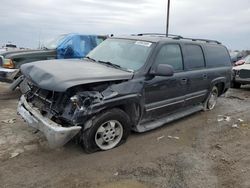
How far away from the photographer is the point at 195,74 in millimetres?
6062

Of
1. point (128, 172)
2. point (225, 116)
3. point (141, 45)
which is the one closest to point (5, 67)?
point (141, 45)

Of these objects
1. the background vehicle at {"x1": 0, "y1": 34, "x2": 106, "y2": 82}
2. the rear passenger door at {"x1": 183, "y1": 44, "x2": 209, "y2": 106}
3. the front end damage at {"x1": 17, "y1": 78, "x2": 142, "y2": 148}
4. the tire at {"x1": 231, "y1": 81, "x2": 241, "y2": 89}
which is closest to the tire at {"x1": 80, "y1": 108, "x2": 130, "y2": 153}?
the front end damage at {"x1": 17, "y1": 78, "x2": 142, "y2": 148}

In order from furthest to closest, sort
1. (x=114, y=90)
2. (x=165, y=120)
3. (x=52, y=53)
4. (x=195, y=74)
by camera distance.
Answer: (x=52, y=53) → (x=195, y=74) → (x=165, y=120) → (x=114, y=90)

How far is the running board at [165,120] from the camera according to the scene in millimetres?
5043

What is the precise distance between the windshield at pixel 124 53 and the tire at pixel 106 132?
0.93m

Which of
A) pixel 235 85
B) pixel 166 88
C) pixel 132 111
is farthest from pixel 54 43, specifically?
pixel 235 85

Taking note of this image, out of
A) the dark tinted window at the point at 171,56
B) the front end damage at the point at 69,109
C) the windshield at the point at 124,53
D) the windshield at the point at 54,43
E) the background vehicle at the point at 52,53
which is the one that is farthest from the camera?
the windshield at the point at 54,43

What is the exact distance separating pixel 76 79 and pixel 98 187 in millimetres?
1444

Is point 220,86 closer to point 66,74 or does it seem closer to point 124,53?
point 124,53

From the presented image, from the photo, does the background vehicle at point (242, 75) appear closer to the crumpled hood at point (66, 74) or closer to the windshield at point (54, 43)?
the windshield at point (54, 43)

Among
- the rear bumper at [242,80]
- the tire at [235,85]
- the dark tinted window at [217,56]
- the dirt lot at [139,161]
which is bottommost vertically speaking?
the tire at [235,85]

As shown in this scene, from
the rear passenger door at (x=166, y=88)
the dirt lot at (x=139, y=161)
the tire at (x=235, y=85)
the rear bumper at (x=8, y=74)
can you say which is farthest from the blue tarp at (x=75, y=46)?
the tire at (x=235, y=85)

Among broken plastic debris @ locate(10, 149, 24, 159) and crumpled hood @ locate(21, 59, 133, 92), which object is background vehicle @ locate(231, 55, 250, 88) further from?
broken plastic debris @ locate(10, 149, 24, 159)

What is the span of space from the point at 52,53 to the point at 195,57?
433cm
